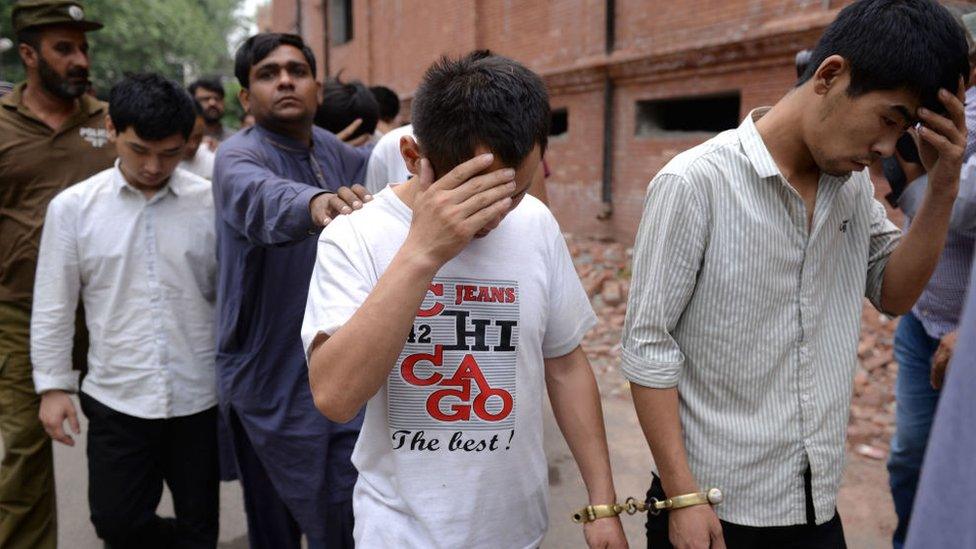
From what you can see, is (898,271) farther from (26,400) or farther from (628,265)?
(628,265)

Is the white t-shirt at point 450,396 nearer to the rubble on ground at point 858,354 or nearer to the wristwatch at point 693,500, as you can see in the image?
the wristwatch at point 693,500

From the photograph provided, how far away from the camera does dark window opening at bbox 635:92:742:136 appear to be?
328 inches

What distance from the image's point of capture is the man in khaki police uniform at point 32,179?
286 cm

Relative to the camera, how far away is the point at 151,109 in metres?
2.58

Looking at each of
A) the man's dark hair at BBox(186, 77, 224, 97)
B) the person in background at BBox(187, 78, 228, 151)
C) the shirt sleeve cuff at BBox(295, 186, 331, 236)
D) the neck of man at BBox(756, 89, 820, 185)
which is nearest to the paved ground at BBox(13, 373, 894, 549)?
the shirt sleeve cuff at BBox(295, 186, 331, 236)

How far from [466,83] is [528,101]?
0.40ft

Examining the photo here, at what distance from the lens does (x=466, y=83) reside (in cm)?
139

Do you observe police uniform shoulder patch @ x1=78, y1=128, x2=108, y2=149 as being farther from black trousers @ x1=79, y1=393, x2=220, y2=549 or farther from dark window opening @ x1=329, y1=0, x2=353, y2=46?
dark window opening @ x1=329, y1=0, x2=353, y2=46

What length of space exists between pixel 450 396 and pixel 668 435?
469 mm

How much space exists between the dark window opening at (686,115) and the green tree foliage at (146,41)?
17440 millimetres

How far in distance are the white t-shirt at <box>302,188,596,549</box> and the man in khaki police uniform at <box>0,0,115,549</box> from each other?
1.64 m

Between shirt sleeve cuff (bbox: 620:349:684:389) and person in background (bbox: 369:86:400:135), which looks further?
Result: person in background (bbox: 369:86:400:135)

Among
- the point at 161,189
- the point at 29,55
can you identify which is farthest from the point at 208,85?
the point at 161,189

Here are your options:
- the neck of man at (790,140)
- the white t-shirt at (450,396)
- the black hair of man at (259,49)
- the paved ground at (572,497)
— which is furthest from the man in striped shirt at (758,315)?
the paved ground at (572,497)
